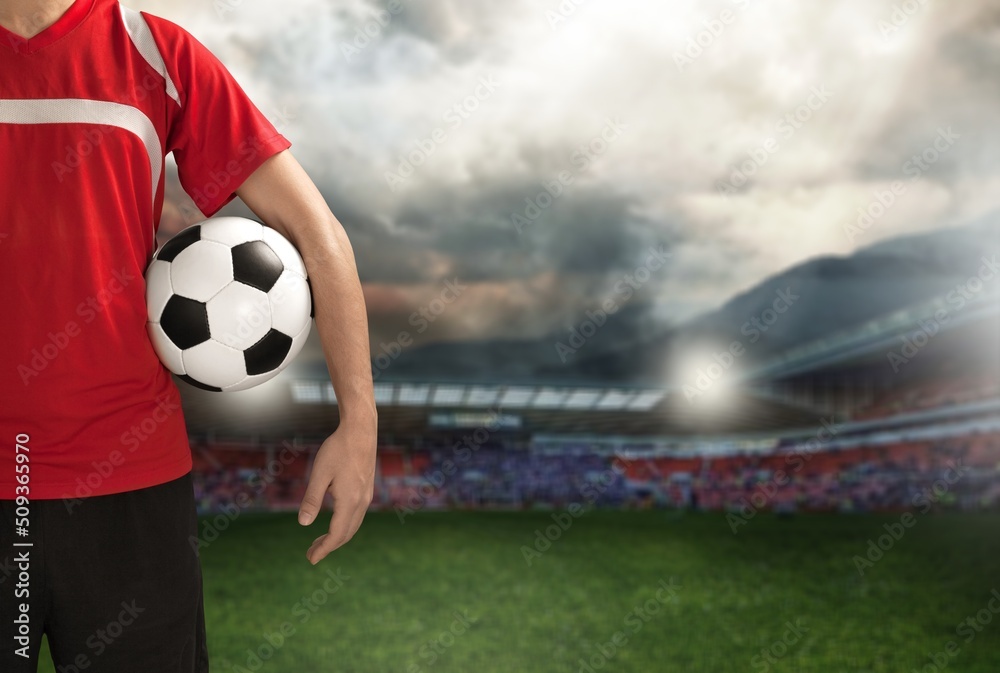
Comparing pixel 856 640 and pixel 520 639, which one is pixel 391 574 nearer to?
pixel 520 639

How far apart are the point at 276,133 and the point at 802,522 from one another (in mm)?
8916

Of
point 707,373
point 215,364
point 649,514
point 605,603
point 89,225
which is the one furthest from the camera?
point 707,373

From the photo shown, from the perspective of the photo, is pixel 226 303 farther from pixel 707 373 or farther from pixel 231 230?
pixel 707 373

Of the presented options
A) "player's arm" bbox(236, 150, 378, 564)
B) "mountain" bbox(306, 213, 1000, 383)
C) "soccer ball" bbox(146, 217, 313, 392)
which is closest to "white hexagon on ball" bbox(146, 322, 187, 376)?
"soccer ball" bbox(146, 217, 313, 392)

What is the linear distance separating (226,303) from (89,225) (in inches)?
10.3

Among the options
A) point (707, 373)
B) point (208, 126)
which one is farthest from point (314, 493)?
point (707, 373)

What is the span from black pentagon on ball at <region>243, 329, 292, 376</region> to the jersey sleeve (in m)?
0.24

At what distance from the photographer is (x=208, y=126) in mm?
1123

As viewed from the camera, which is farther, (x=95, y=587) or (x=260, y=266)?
(x=260, y=266)

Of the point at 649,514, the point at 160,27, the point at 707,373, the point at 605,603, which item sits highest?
the point at 160,27

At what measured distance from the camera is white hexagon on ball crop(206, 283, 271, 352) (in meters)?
1.20

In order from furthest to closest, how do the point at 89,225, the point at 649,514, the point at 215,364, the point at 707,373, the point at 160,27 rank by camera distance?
the point at 707,373 < the point at 649,514 < the point at 215,364 < the point at 160,27 < the point at 89,225

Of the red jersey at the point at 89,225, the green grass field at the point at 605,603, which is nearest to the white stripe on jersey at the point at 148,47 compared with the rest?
the red jersey at the point at 89,225

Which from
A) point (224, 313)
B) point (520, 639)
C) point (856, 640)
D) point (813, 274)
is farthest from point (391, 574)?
point (813, 274)
